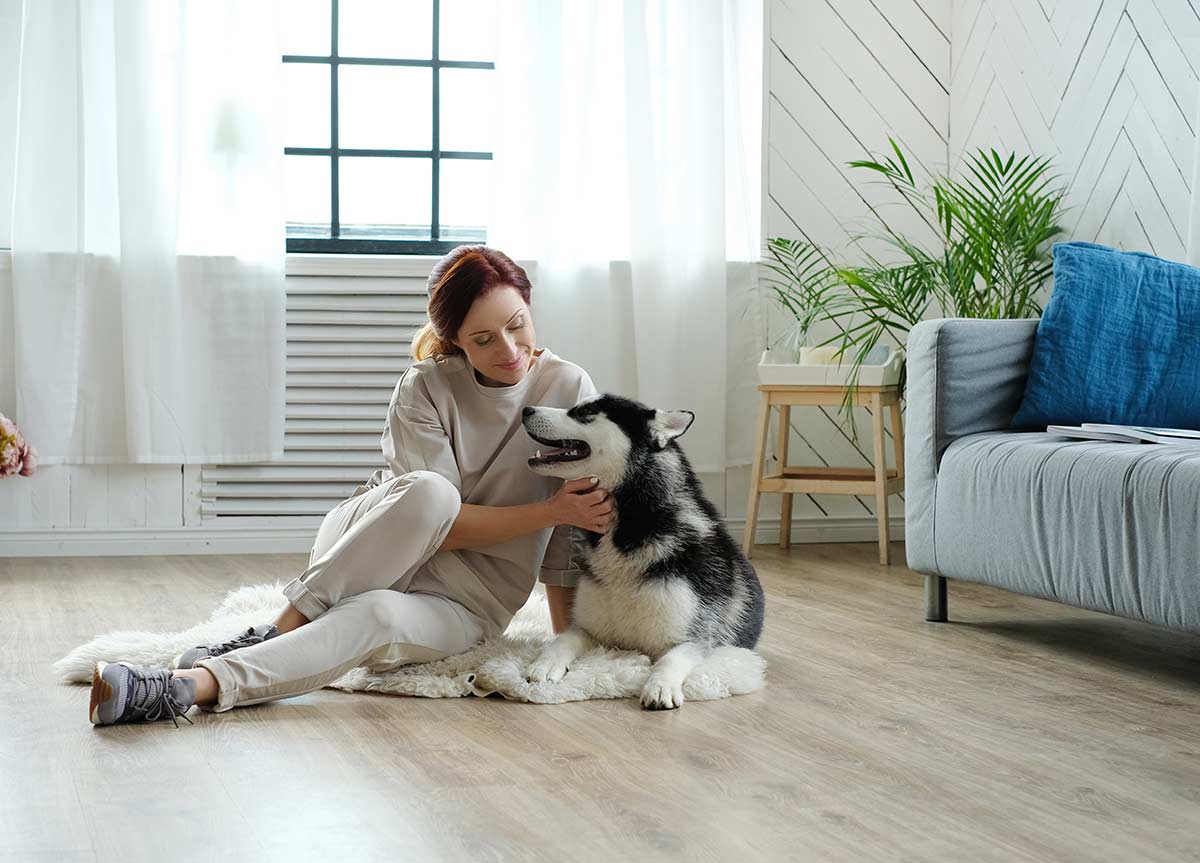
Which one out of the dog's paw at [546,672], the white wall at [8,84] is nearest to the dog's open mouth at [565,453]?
the dog's paw at [546,672]

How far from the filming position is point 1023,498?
2631 mm

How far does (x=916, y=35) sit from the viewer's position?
4547 mm

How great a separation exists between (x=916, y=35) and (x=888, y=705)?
3.05 m

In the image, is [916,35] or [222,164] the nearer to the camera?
[222,164]

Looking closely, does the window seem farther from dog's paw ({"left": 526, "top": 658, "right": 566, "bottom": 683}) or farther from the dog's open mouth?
dog's paw ({"left": 526, "top": 658, "right": 566, "bottom": 683})

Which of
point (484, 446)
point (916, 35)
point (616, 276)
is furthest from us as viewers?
point (916, 35)

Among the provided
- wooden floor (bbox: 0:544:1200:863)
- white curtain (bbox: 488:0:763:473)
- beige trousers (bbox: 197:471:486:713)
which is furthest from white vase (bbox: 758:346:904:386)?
beige trousers (bbox: 197:471:486:713)

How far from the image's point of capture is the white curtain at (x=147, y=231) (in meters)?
3.84

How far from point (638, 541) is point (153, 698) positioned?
0.83m

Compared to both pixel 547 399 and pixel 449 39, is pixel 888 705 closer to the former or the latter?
pixel 547 399

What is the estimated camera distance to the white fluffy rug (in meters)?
2.20

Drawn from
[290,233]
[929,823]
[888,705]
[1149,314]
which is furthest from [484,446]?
[290,233]

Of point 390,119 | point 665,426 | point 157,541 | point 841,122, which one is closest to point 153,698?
point 665,426

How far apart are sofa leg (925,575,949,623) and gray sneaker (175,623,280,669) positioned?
60.6 inches
